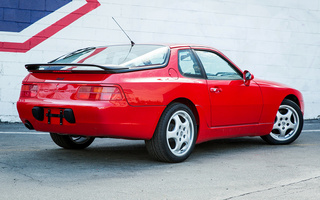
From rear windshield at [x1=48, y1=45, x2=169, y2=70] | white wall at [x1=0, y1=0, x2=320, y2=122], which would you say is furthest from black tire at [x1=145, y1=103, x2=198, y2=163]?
white wall at [x1=0, y1=0, x2=320, y2=122]

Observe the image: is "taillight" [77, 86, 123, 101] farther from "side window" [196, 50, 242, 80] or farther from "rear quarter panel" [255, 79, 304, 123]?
"rear quarter panel" [255, 79, 304, 123]

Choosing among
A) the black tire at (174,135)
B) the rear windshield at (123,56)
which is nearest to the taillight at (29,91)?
the rear windshield at (123,56)

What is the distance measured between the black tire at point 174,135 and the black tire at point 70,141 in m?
1.32

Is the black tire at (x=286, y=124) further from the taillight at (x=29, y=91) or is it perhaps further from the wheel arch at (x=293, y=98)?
the taillight at (x=29, y=91)

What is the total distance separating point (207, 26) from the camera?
34.7ft

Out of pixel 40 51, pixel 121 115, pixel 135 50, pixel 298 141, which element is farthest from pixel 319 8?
pixel 121 115

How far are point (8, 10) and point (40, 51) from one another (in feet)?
3.19

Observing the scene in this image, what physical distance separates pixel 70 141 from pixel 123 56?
4.78ft

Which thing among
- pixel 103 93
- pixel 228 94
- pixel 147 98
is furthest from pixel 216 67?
pixel 103 93

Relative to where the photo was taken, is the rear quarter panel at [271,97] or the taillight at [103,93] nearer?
the taillight at [103,93]

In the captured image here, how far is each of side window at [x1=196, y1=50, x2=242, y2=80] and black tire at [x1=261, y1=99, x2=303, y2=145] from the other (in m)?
0.96

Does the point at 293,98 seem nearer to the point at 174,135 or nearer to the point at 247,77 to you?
the point at 247,77

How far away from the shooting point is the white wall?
960 centimetres

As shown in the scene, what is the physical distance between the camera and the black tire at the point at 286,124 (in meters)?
6.59
